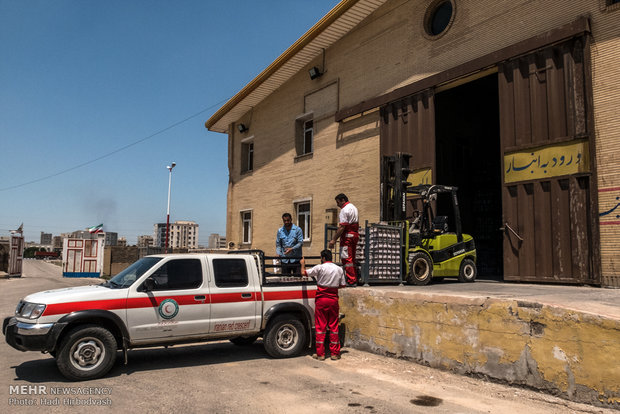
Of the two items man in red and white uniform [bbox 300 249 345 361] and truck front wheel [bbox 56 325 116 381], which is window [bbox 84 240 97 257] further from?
truck front wheel [bbox 56 325 116 381]

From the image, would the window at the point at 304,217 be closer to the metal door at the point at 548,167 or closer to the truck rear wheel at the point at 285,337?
the metal door at the point at 548,167

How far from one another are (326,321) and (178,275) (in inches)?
107

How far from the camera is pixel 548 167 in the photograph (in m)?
11.5

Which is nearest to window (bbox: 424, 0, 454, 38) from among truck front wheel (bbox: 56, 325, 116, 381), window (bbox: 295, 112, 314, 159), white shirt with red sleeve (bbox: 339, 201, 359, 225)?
window (bbox: 295, 112, 314, 159)

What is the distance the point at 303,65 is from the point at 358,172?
658 centimetres

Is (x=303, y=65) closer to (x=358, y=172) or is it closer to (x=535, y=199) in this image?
(x=358, y=172)

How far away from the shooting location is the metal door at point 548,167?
10766mm

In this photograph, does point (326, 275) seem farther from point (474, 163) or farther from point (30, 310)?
point (474, 163)

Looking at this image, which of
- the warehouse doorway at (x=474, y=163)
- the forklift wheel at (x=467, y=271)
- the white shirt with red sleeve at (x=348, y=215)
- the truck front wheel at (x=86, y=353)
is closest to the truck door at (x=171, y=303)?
the truck front wheel at (x=86, y=353)

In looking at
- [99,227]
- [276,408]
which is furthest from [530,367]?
[99,227]

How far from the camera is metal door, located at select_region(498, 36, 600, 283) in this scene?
10.8 meters

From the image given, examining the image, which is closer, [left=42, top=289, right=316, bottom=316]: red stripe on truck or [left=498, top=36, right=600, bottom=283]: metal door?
[left=42, top=289, right=316, bottom=316]: red stripe on truck

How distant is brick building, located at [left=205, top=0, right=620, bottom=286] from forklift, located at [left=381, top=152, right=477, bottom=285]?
1.20 meters

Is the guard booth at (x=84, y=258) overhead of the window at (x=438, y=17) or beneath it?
beneath
